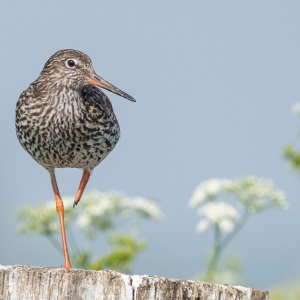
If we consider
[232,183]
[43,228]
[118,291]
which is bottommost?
[118,291]

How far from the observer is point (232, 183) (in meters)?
10.8

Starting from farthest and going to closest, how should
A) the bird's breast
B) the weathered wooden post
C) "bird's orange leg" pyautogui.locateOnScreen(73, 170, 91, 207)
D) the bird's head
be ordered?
1. "bird's orange leg" pyautogui.locateOnScreen(73, 170, 91, 207)
2. the bird's head
3. the bird's breast
4. the weathered wooden post

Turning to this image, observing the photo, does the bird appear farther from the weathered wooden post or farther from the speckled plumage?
the weathered wooden post

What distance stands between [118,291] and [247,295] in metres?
1.07

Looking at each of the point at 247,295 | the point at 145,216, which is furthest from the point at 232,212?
the point at 247,295

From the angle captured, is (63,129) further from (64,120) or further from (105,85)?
(105,85)

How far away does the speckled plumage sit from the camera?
927 cm

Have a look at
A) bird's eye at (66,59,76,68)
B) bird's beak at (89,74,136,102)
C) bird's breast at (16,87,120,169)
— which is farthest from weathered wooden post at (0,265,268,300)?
bird's eye at (66,59,76,68)

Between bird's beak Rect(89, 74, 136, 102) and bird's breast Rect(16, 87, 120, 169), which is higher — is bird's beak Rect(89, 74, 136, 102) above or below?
above

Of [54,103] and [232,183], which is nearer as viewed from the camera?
[54,103]

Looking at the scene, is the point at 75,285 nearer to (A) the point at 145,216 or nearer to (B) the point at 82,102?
(B) the point at 82,102

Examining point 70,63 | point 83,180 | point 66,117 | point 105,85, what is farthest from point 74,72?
point 83,180

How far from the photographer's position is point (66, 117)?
9.31 m

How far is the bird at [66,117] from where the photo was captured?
9266 mm
